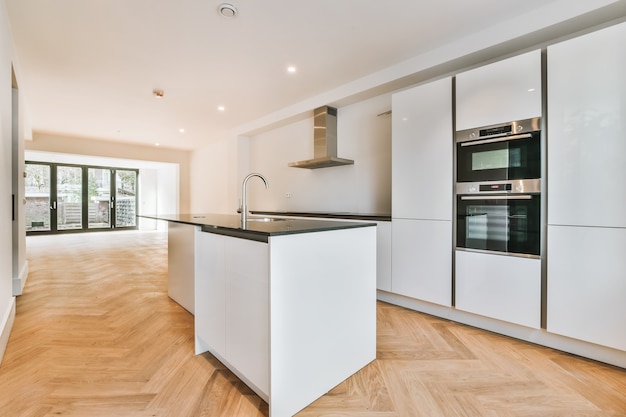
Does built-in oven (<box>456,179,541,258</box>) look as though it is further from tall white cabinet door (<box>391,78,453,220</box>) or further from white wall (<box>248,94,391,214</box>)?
white wall (<box>248,94,391,214</box>)

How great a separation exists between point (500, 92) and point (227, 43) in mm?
2479

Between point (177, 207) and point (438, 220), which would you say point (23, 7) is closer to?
point (438, 220)

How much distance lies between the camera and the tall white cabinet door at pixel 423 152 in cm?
264

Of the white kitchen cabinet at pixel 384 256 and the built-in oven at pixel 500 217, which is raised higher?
the built-in oven at pixel 500 217

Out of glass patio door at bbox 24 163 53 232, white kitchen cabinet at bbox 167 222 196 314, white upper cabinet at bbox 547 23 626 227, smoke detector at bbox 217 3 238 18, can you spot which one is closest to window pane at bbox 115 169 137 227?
glass patio door at bbox 24 163 53 232

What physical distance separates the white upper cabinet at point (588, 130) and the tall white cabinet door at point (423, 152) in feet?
2.44

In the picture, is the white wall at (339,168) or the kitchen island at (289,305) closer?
the kitchen island at (289,305)

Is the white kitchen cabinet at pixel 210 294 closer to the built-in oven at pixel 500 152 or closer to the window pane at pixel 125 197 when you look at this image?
the built-in oven at pixel 500 152

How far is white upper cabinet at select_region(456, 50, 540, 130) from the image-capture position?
215cm

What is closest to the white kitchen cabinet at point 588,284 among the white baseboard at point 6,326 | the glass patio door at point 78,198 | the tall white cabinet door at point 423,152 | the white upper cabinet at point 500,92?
the tall white cabinet door at point 423,152

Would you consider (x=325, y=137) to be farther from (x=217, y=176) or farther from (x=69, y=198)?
(x=69, y=198)

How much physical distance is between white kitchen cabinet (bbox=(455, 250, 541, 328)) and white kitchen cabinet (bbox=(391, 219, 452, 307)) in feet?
0.37

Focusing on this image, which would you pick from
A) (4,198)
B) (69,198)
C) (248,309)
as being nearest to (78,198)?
(69,198)

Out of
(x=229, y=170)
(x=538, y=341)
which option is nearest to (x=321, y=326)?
(x=538, y=341)
